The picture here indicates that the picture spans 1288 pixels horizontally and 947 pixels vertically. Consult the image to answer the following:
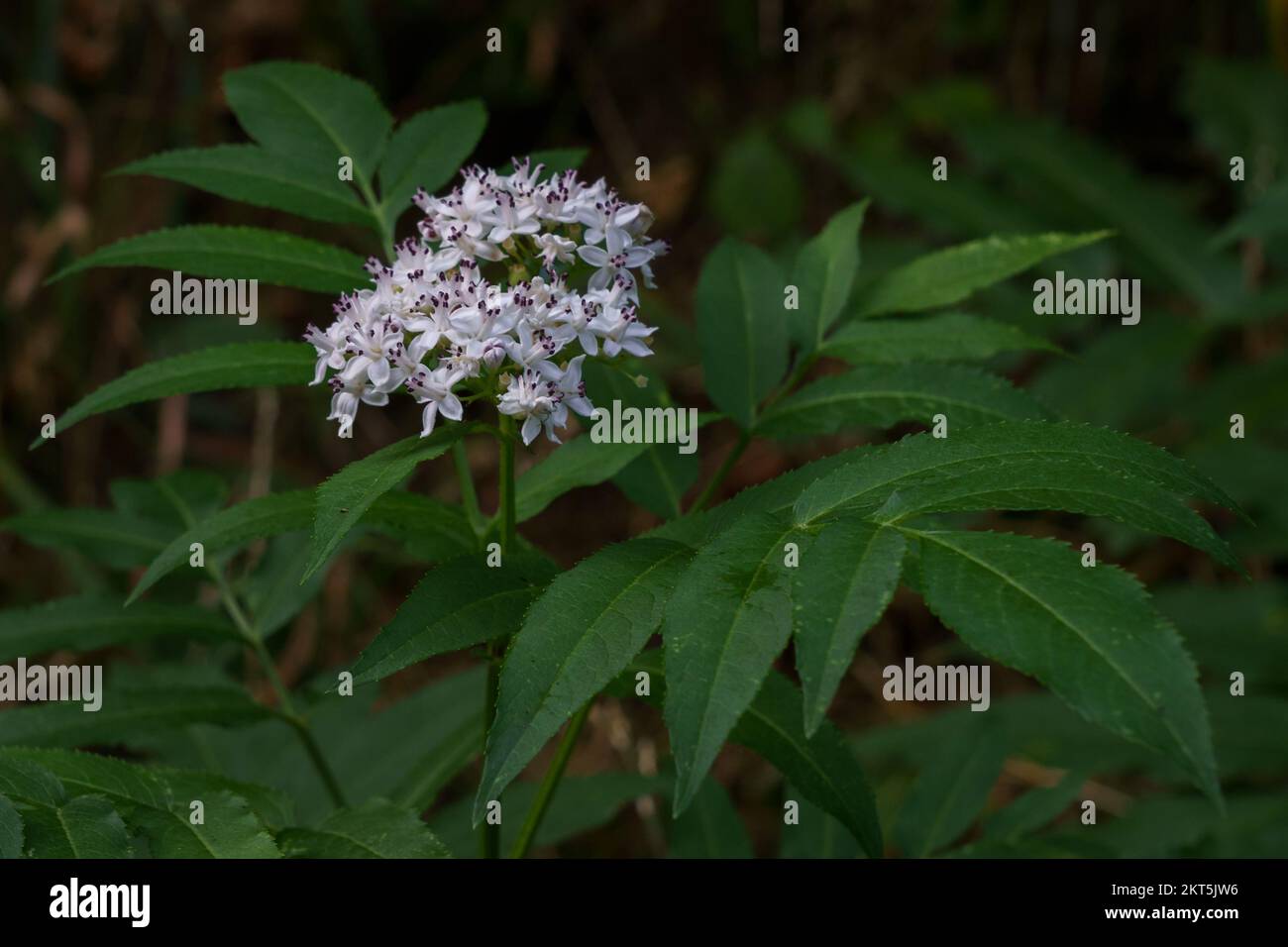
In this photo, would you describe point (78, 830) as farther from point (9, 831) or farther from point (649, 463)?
point (649, 463)

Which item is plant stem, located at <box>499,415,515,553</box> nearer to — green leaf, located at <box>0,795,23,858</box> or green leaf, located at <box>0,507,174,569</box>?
green leaf, located at <box>0,795,23,858</box>

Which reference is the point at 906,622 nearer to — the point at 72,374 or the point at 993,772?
the point at 993,772

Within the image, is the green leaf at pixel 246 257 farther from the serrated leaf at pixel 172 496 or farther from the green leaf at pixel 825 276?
the green leaf at pixel 825 276

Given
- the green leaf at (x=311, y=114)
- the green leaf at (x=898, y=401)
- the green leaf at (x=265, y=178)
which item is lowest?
the green leaf at (x=898, y=401)

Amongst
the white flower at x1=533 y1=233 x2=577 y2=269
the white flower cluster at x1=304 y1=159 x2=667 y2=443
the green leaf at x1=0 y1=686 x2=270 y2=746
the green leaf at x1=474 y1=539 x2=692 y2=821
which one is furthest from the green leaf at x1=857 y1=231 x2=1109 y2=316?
the green leaf at x1=0 y1=686 x2=270 y2=746

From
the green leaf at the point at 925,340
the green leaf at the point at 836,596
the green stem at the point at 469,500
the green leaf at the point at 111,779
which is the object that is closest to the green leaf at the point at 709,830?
the green stem at the point at 469,500
